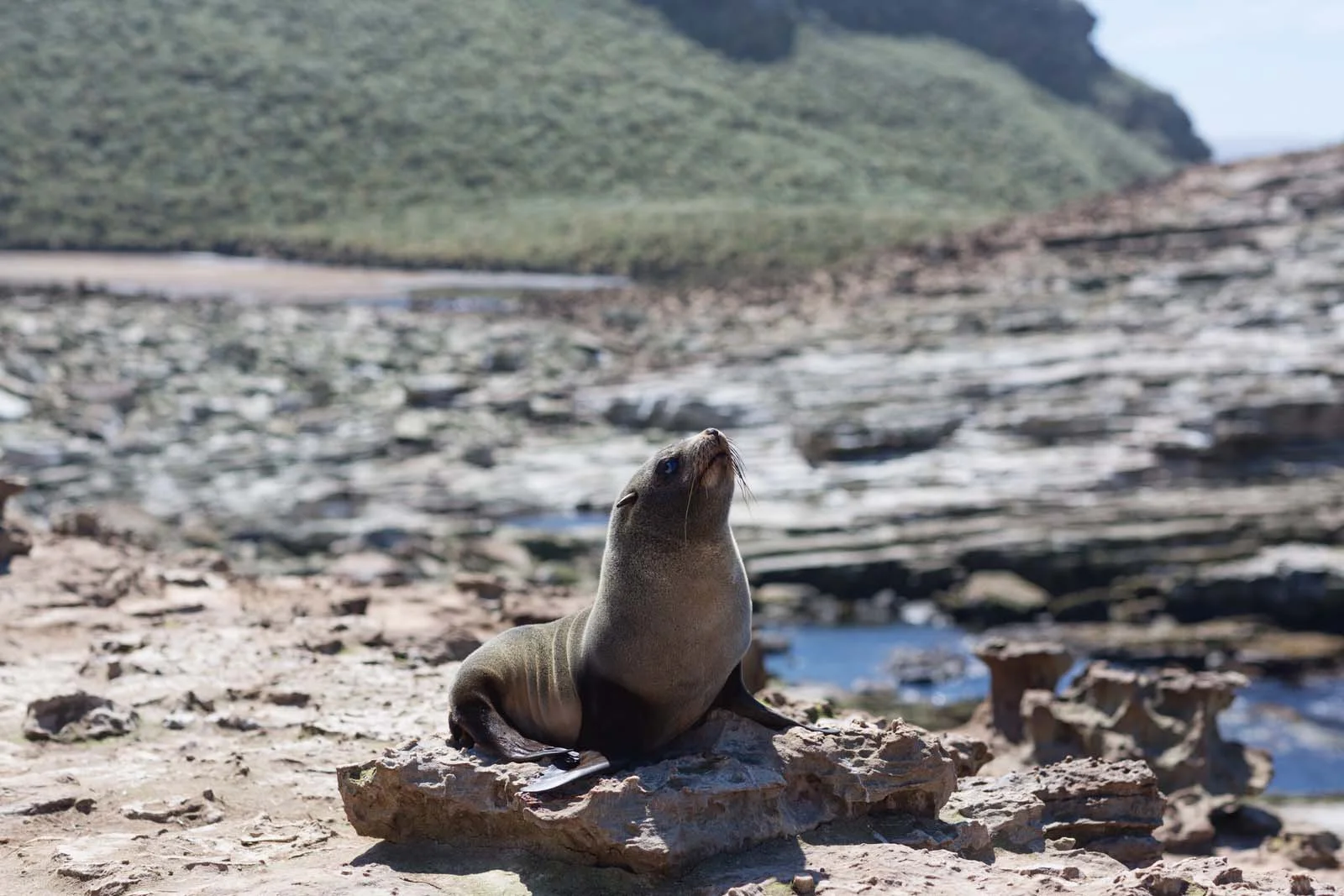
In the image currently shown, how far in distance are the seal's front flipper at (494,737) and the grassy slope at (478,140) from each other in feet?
117

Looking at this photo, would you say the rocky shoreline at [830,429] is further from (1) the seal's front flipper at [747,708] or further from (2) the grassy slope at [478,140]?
(2) the grassy slope at [478,140]

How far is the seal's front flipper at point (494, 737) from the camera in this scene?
5176mm

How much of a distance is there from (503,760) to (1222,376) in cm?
1839

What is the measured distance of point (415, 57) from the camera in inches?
2424

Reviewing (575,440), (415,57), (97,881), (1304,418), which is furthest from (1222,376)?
(415,57)

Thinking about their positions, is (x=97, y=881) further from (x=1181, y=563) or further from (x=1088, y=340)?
(x=1088, y=340)

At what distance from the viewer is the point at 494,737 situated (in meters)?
5.34

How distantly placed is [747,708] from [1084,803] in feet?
4.81

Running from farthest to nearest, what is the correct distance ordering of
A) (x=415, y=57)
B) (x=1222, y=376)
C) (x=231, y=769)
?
(x=415, y=57)
(x=1222, y=376)
(x=231, y=769)

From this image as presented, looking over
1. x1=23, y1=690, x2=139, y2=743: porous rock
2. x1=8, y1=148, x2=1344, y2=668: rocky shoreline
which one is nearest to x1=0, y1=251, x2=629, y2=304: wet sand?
x1=8, y1=148, x2=1344, y2=668: rocky shoreline

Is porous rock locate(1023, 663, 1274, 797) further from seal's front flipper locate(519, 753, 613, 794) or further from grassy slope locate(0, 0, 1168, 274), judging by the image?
grassy slope locate(0, 0, 1168, 274)

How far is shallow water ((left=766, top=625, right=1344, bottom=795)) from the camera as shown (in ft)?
44.0

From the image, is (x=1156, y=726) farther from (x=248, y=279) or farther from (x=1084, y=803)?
(x=248, y=279)

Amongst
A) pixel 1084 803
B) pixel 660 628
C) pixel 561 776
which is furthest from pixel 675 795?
pixel 1084 803
